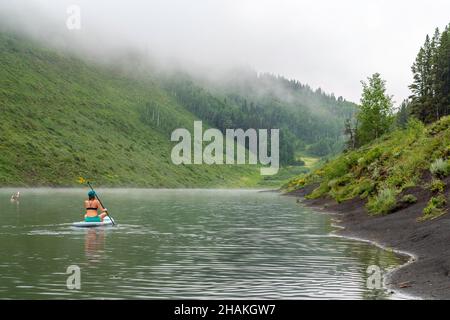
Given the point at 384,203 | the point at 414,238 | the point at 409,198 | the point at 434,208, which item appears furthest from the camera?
the point at 384,203

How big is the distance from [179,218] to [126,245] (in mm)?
21987

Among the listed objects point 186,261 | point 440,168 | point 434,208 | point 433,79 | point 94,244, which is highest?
point 433,79

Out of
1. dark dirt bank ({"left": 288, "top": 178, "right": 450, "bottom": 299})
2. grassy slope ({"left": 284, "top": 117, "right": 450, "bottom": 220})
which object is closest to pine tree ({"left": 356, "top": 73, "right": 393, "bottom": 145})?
grassy slope ({"left": 284, "top": 117, "right": 450, "bottom": 220})

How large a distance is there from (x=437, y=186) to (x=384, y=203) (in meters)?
5.49

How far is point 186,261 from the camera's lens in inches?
1107

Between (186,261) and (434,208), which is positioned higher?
(434,208)

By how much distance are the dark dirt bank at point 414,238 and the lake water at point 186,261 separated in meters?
1.34

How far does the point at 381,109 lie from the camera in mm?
124375

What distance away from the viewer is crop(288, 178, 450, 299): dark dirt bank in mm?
21234

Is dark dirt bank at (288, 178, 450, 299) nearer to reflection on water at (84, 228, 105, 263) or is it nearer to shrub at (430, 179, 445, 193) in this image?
shrub at (430, 179, 445, 193)

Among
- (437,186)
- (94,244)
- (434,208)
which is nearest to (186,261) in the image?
(94,244)

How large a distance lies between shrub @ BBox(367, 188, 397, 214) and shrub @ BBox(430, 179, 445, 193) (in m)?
3.65

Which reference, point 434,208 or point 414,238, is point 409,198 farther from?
point 414,238

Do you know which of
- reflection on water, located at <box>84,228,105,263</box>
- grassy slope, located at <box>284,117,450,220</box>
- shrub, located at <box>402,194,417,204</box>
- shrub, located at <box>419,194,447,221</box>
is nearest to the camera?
reflection on water, located at <box>84,228,105,263</box>
